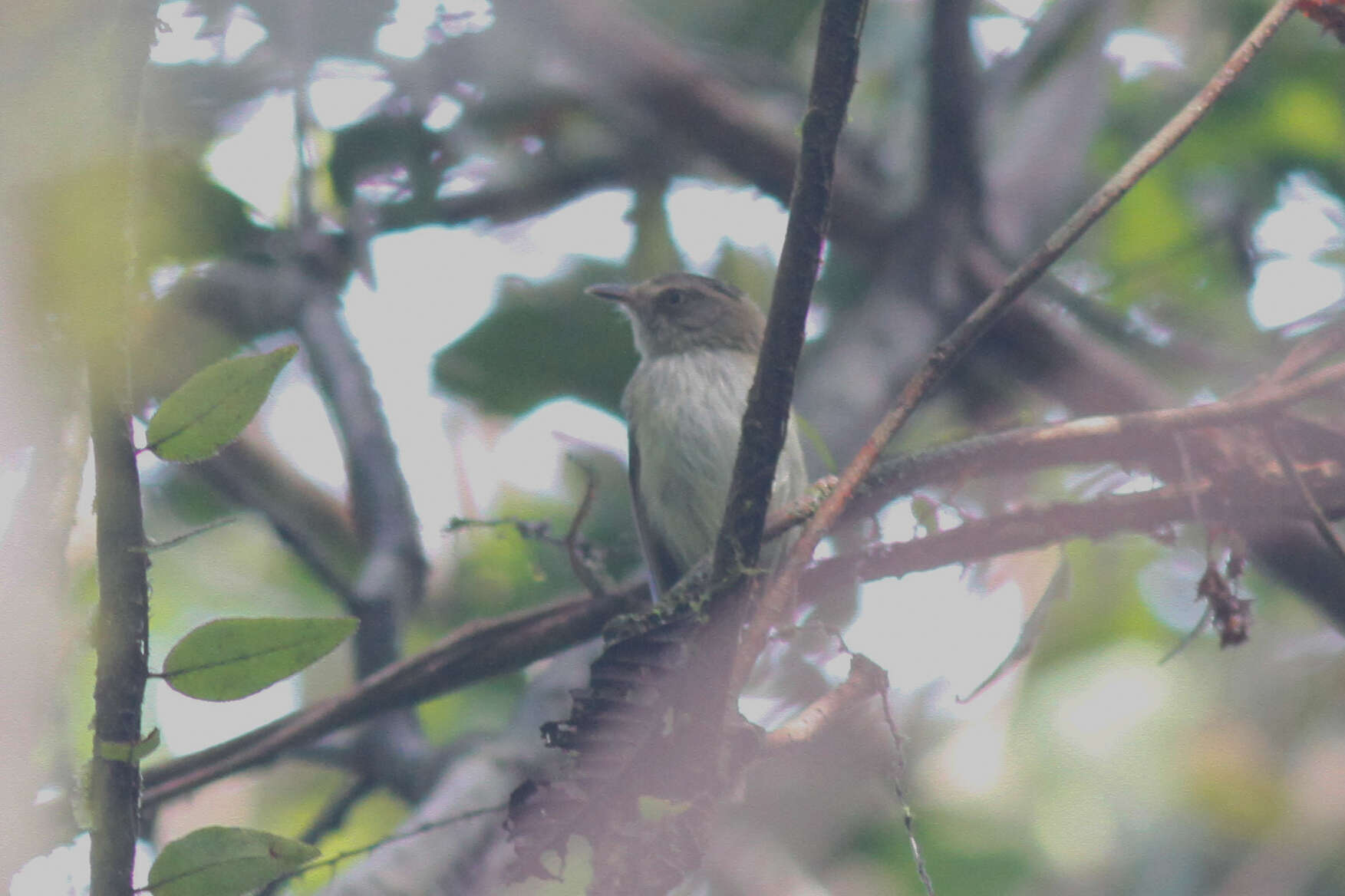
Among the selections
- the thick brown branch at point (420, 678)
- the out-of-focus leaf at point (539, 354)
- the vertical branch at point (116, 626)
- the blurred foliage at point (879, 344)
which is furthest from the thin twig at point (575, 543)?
the out-of-focus leaf at point (539, 354)

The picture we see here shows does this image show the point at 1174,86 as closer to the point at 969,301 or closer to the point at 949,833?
the point at 969,301

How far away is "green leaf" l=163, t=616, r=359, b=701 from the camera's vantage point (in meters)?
1.41

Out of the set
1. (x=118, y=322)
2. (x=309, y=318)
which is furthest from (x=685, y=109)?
(x=118, y=322)

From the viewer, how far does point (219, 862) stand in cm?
147

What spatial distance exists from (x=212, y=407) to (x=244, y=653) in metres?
0.28

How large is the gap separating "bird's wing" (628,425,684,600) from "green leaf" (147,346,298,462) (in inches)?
100

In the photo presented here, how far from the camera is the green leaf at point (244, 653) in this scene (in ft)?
4.62

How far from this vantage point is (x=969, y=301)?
14.5 feet

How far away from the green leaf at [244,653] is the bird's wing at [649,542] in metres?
2.49

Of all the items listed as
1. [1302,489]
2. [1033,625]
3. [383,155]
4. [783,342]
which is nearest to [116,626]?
[783,342]

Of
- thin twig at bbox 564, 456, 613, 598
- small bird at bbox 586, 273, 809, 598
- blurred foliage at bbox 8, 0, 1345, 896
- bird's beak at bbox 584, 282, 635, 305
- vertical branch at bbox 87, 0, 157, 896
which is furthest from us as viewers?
bird's beak at bbox 584, 282, 635, 305

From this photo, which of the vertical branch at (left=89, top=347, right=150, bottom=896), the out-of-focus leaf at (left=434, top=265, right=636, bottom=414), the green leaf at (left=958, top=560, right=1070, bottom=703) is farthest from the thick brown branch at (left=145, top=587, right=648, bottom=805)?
the out-of-focus leaf at (left=434, top=265, right=636, bottom=414)

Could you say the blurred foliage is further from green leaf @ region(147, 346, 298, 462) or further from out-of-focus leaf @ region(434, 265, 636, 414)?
green leaf @ region(147, 346, 298, 462)

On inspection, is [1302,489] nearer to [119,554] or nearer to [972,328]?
[972,328]
